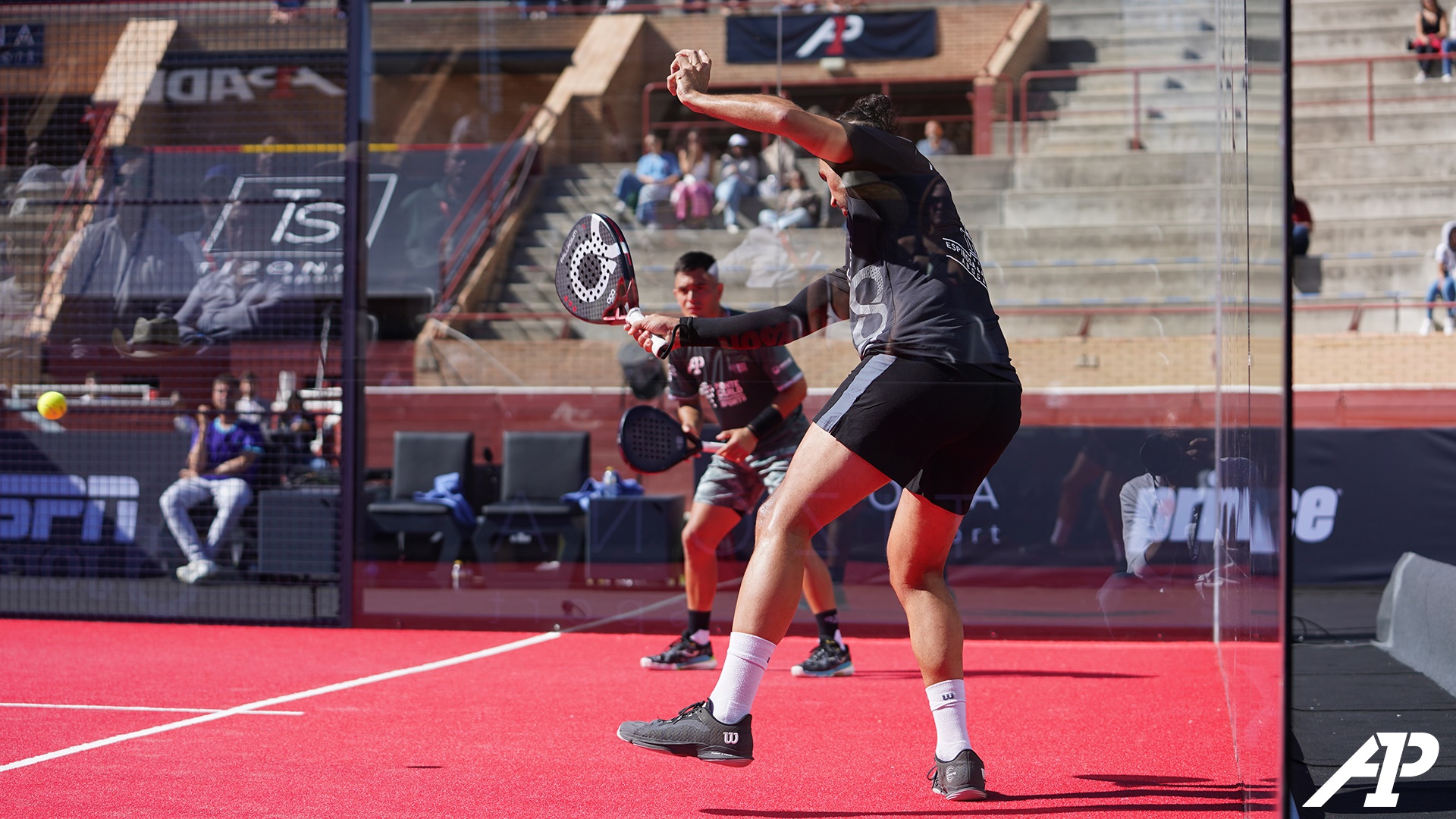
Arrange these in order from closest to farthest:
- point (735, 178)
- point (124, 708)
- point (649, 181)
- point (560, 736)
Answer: point (560, 736) → point (124, 708) → point (735, 178) → point (649, 181)

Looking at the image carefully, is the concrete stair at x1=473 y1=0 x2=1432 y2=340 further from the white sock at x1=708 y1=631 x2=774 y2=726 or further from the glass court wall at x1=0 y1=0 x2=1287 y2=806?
the white sock at x1=708 y1=631 x2=774 y2=726

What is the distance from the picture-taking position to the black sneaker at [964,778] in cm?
348

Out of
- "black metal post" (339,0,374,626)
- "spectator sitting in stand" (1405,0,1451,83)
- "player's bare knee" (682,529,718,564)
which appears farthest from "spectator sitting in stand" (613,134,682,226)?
"spectator sitting in stand" (1405,0,1451,83)

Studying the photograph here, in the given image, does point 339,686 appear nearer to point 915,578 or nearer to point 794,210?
point 915,578

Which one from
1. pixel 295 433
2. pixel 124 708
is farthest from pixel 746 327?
pixel 295 433

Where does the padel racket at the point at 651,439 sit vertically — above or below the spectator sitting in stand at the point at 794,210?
below

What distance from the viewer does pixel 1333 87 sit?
609 inches

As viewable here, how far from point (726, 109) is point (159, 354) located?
17.4 feet

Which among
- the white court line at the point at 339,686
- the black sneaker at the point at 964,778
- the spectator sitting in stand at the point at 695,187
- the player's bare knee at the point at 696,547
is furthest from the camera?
the spectator sitting in stand at the point at 695,187

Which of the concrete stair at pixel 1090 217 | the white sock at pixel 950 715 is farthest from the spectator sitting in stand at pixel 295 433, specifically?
the white sock at pixel 950 715

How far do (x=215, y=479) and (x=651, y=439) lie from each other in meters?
2.94

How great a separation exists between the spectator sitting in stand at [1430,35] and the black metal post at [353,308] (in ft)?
38.5

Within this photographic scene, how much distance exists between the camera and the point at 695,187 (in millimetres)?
9711

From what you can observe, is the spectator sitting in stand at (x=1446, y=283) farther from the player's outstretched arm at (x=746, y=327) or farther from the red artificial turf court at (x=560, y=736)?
the player's outstretched arm at (x=746, y=327)
